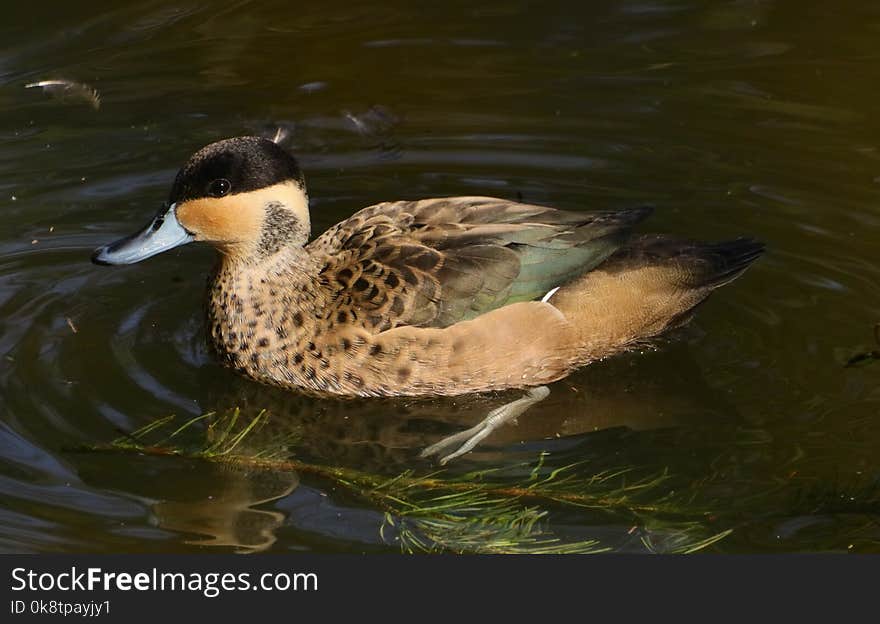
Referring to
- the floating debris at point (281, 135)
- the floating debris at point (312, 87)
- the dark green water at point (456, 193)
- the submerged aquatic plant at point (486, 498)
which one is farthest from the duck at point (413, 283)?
the floating debris at point (312, 87)

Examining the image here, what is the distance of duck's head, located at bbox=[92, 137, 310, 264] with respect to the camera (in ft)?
21.4

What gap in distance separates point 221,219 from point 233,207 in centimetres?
8

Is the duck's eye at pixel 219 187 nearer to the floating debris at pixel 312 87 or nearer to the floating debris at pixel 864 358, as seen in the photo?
the floating debris at pixel 864 358

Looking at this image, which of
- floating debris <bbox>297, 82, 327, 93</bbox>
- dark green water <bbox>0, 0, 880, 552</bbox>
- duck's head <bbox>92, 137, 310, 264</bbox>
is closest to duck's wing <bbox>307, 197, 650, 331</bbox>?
duck's head <bbox>92, 137, 310, 264</bbox>

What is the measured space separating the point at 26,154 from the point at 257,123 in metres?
1.41

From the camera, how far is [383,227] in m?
6.79

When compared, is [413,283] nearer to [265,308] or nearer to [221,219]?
[265,308]

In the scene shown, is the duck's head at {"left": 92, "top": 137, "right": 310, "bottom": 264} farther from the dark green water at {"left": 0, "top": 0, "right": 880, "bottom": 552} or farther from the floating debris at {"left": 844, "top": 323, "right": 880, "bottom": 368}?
the floating debris at {"left": 844, "top": 323, "right": 880, "bottom": 368}

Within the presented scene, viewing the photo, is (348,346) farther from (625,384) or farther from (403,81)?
(403,81)

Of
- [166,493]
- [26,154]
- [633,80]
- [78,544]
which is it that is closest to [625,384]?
[166,493]

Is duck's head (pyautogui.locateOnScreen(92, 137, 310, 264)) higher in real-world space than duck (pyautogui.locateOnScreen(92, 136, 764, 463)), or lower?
higher

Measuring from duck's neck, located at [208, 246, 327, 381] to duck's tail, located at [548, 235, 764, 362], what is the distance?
3.70 ft

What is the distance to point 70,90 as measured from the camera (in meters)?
9.59

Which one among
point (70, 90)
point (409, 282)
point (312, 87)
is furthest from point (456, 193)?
point (70, 90)
